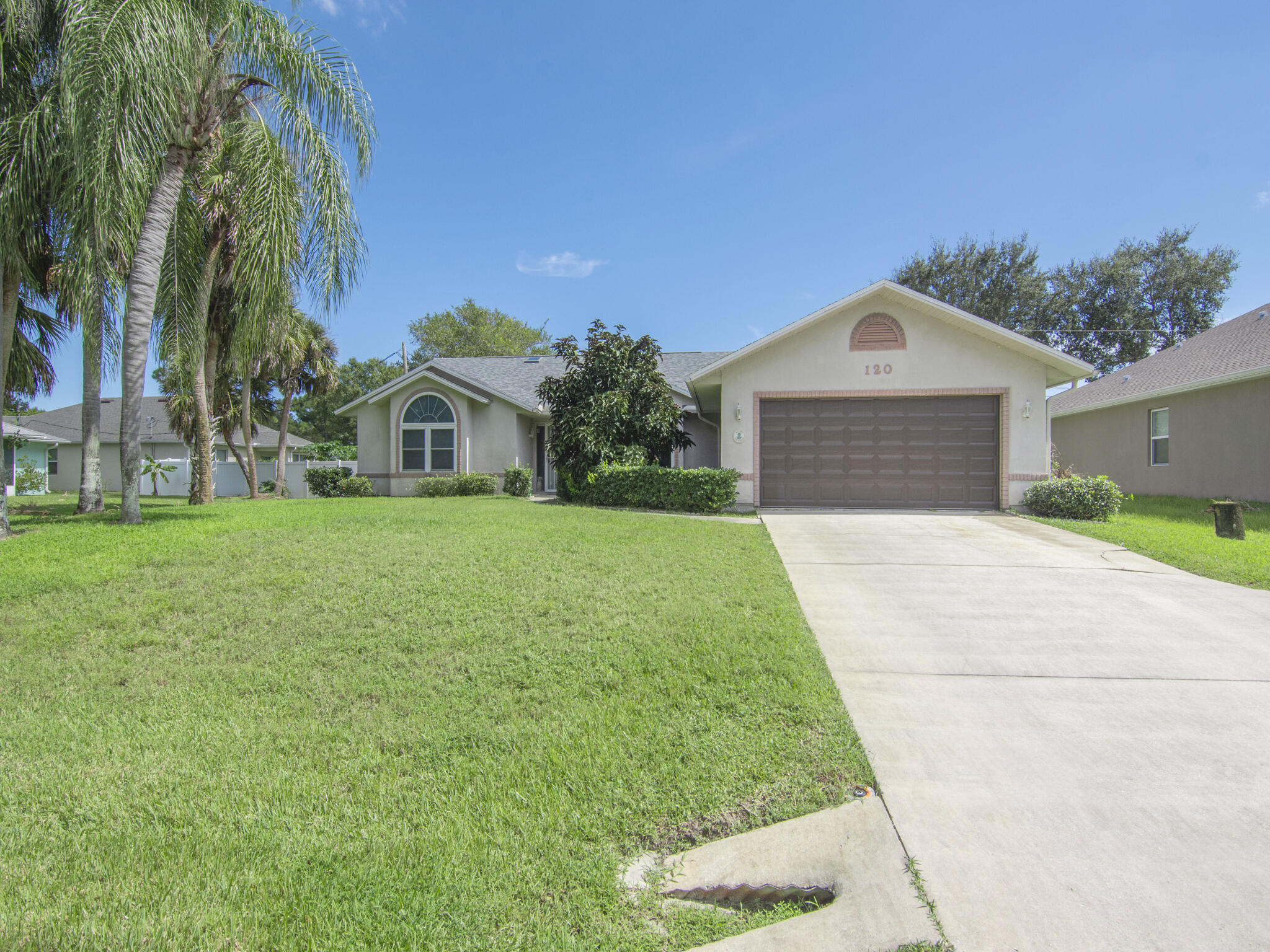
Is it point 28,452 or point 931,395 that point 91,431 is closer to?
point 931,395

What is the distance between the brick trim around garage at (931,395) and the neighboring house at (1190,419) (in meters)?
5.51

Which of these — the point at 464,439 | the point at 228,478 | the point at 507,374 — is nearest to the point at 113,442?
the point at 228,478

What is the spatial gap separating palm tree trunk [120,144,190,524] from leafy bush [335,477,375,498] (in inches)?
386

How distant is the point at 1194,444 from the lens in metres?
15.7

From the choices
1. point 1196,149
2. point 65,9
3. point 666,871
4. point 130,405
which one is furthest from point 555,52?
point 1196,149

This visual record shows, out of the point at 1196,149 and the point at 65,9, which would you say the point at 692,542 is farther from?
the point at 1196,149

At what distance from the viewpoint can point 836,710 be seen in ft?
12.4

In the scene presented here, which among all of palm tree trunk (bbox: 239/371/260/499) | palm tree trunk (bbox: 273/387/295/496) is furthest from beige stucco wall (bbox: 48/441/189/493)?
palm tree trunk (bbox: 239/371/260/499)

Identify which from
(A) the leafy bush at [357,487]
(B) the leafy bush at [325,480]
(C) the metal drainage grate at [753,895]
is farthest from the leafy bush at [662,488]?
(C) the metal drainage grate at [753,895]

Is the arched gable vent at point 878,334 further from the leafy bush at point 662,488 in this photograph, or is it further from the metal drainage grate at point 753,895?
the metal drainage grate at point 753,895

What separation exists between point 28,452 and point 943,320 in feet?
110

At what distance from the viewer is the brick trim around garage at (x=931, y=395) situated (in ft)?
42.9

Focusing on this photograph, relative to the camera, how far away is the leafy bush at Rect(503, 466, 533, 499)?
17833 mm

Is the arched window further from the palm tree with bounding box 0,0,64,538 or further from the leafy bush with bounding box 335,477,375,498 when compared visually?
the palm tree with bounding box 0,0,64,538
